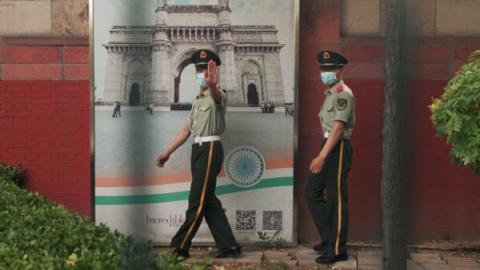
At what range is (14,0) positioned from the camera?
20.5 ft

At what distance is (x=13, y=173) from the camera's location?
241 inches

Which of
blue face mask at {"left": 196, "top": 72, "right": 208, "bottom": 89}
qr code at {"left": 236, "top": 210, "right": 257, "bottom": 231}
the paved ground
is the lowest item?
the paved ground

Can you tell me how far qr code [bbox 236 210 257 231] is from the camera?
608 cm

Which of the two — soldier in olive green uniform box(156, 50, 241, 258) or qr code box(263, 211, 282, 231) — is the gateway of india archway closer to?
soldier in olive green uniform box(156, 50, 241, 258)

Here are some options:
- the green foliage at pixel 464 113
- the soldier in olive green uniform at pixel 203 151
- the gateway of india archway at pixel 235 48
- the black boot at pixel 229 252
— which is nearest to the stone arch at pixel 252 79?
the gateway of india archway at pixel 235 48

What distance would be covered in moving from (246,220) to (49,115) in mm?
1904

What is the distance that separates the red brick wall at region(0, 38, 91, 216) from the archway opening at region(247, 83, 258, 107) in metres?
1.38

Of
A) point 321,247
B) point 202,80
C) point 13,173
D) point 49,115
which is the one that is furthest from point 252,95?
point 13,173

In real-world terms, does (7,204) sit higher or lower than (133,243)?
lower

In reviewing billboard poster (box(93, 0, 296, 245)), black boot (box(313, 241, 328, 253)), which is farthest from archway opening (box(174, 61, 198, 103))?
black boot (box(313, 241, 328, 253))

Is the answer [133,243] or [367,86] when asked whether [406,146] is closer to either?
[133,243]

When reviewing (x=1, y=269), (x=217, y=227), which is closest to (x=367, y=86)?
(x=217, y=227)

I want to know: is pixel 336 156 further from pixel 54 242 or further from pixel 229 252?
pixel 54 242

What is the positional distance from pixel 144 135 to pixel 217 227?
4.12 metres
